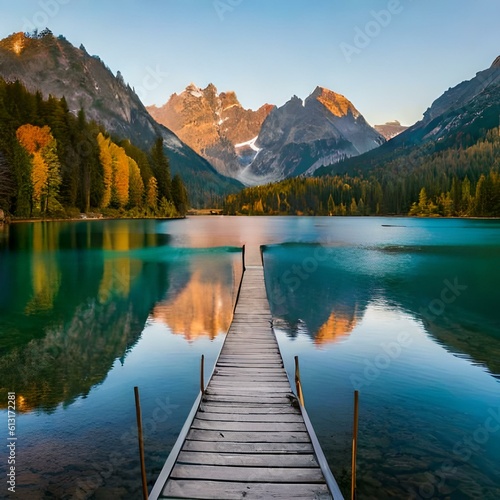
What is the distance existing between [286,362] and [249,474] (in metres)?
9.73

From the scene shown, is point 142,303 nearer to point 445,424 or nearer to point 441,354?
point 441,354

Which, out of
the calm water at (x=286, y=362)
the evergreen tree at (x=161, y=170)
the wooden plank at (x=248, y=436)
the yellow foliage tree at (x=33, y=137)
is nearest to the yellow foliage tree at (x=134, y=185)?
the evergreen tree at (x=161, y=170)

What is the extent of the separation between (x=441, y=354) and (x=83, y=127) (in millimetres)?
123431

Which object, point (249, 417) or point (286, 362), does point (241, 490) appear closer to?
point (249, 417)

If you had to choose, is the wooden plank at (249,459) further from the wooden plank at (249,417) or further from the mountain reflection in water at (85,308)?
the mountain reflection in water at (85,308)

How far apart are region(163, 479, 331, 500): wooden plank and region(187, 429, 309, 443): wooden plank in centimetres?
157

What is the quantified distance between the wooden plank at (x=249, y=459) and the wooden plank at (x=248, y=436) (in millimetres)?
564

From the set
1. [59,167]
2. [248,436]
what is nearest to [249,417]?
[248,436]

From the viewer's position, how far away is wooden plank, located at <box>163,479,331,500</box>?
6.82 meters

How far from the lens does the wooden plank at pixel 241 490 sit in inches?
269

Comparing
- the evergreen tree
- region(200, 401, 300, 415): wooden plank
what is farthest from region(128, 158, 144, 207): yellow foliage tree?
region(200, 401, 300, 415): wooden plank

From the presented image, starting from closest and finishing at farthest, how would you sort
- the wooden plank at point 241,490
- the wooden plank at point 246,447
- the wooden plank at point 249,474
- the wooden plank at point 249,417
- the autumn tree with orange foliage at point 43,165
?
the wooden plank at point 241,490 → the wooden plank at point 249,474 → the wooden plank at point 246,447 → the wooden plank at point 249,417 → the autumn tree with orange foliage at point 43,165

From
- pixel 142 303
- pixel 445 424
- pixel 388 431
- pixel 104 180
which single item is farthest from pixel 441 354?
pixel 104 180

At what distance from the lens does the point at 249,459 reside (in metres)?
8.02
